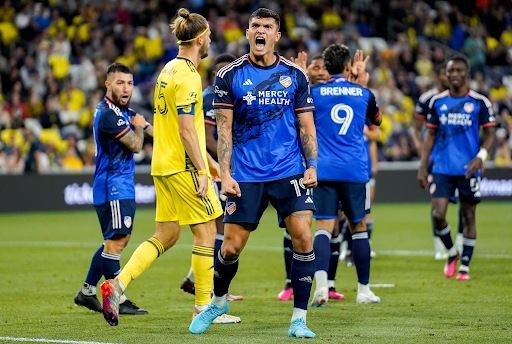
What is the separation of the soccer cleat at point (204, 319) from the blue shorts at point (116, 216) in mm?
1332

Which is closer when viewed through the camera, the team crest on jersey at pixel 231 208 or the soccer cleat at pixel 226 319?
the team crest on jersey at pixel 231 208

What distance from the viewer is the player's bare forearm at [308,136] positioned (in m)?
6.08

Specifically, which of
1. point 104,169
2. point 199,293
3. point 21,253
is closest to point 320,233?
point 199,293

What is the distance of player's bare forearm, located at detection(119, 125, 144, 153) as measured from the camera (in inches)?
279

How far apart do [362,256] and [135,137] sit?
250cm

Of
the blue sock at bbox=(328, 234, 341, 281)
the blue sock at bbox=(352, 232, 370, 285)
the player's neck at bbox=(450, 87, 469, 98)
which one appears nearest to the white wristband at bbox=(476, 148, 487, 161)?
the player's neck at bbox=(450, 87, 469, 98)

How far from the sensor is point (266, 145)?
6012mm

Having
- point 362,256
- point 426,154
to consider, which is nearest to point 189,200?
point 362,256

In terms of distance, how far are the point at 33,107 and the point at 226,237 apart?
16.7 m

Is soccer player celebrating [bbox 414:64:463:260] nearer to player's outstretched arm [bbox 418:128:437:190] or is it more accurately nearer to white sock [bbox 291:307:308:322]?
player's outstretched arm [bbox 418:128:437:190]

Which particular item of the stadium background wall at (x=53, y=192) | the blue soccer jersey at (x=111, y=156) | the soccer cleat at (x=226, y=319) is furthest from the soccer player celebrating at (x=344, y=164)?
the stadium background wall at (x=53, y=192)

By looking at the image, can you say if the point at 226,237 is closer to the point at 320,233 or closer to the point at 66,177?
the point at 320,233

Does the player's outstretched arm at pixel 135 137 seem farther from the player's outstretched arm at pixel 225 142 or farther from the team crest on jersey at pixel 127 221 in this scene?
the player's outstretched arm at pixel 225 142

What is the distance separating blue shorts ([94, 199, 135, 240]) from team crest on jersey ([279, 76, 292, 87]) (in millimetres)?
2077
